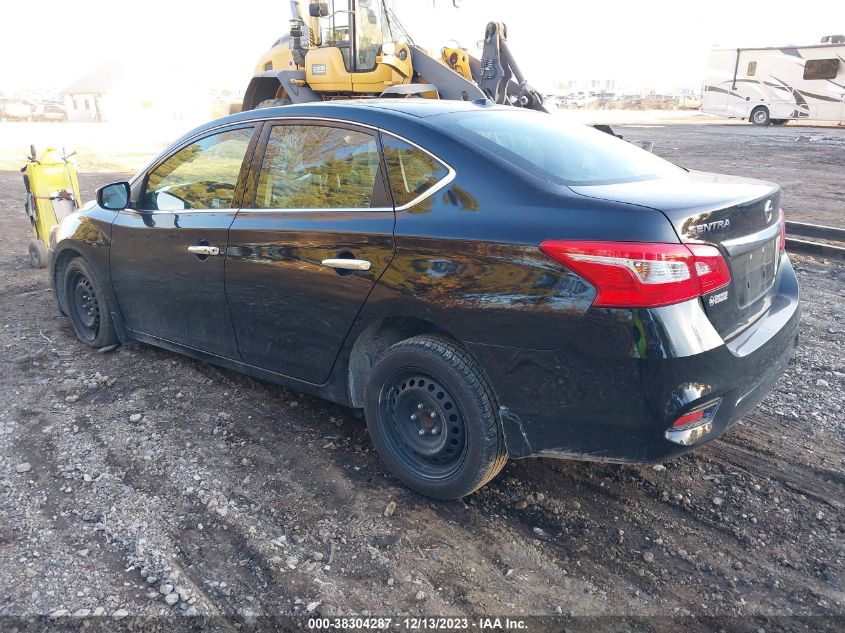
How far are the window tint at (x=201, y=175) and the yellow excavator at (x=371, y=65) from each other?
7.32 metres

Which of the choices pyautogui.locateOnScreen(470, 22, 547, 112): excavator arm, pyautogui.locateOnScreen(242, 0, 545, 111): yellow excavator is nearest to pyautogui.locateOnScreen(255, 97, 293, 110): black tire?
pyautogui.locateOnScreen(242, 0, 545, 111): yellow excavator

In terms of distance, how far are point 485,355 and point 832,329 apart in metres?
3.48

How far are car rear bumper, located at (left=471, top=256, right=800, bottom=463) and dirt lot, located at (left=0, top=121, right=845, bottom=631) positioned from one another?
49 centimetres

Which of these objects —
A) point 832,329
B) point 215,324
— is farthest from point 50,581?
point 832,329

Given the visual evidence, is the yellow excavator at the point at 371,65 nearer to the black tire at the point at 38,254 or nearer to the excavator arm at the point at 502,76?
the excavator arm at the point at 502,76

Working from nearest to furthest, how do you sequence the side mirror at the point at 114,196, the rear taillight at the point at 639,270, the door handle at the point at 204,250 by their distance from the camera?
the rear taillight at the point at 639,270 → the door handle at the point at 204,250 → the side mirror at the point at 114,196

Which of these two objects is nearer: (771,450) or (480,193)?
(480,193)

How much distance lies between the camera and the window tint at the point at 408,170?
2.96 metres

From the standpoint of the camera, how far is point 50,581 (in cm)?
259

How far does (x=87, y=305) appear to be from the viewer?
16.2 feet

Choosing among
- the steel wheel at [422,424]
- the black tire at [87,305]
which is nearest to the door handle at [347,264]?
the steel wheel at [422,424]

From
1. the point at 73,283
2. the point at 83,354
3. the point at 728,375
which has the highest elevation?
the point at 728,375

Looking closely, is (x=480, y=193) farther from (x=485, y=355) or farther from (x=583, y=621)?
(x=583, y=621)

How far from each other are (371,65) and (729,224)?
1023 cm
